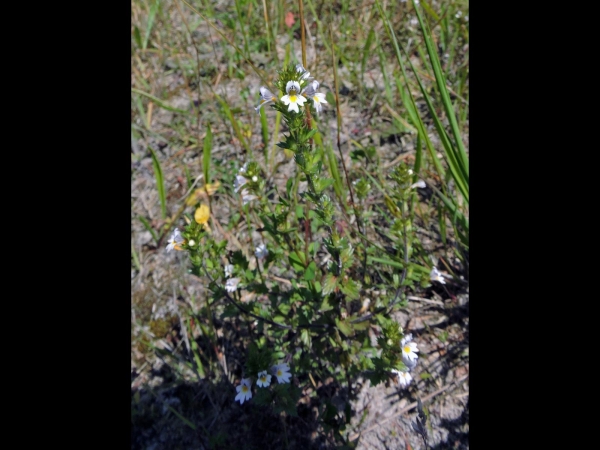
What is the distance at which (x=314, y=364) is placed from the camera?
2.02 meters

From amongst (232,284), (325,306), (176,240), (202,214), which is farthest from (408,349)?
(202,214)

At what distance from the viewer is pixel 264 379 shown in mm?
1656

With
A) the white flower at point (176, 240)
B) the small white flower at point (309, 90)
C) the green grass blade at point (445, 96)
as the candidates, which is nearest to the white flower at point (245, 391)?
the white flower at point (176, 240)

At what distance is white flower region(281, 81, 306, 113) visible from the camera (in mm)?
1369

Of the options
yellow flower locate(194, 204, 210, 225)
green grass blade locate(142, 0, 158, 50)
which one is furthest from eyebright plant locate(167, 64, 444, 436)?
green grass blade locate(142, 0, 158, 50)

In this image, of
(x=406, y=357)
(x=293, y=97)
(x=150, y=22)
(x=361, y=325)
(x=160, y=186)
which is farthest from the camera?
(x=150, y=22)

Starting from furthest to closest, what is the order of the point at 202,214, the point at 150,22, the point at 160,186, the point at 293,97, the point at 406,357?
the point at 150,22 → the point at 160,186 → the point at 202,214 → the point at 406,357 → the point at 293,97

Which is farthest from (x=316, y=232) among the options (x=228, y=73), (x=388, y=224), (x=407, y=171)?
(x=228, y=73)

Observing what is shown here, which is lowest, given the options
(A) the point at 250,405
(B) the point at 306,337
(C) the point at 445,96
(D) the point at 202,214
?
(A) the point at 250,405

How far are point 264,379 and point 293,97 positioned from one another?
0.99m

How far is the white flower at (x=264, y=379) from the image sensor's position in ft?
5.35

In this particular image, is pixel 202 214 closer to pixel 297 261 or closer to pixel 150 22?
pixel 297 261

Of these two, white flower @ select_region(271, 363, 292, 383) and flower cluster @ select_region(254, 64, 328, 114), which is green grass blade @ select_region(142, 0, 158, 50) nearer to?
flower cluster @ select_region(254, 64, 328, 114)

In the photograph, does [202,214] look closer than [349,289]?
No
